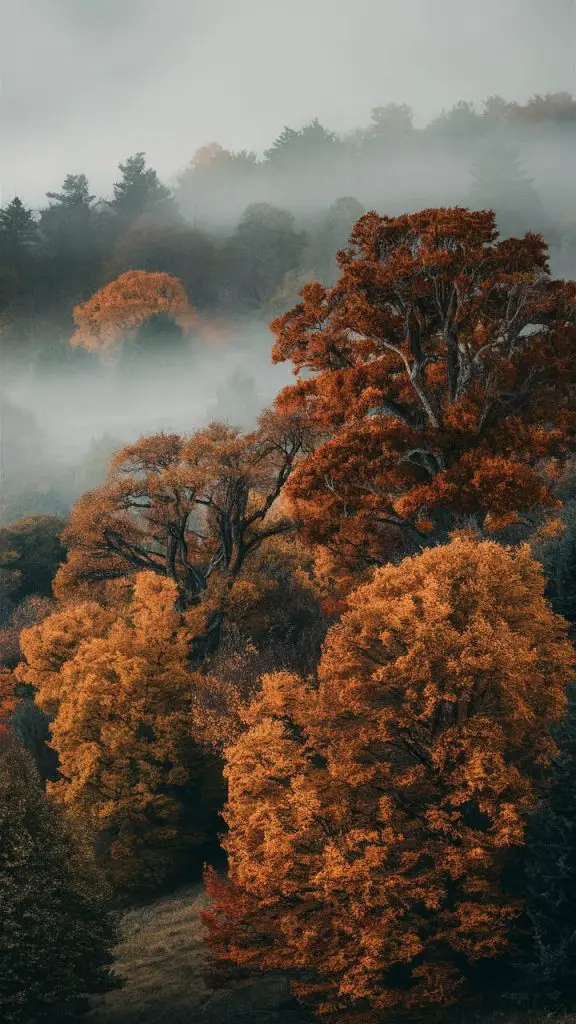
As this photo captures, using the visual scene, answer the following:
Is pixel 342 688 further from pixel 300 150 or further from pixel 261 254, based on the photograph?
pixel 300 150

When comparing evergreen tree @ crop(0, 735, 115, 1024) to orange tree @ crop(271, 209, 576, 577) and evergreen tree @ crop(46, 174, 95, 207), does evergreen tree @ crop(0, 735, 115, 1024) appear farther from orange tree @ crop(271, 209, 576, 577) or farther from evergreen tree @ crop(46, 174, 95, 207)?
evergreen tree @ crop(46, 174, 95, 207)

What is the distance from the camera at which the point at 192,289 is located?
119125 mm

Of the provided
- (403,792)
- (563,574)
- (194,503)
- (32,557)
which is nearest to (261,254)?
(32,557)

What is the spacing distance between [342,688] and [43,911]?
8635 millimetres

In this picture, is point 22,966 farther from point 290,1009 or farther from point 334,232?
point 334,232

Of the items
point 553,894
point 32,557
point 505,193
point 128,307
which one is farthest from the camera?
point 505,193

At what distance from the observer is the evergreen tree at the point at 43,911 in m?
18.5

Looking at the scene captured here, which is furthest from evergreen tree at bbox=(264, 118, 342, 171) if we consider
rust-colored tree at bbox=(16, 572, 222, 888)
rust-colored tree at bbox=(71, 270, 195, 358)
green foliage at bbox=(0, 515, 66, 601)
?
rust-colored tree at bbox=(16, 572, 222, 888)

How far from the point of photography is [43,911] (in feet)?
63.2

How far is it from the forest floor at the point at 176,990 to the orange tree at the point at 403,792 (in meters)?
2.03

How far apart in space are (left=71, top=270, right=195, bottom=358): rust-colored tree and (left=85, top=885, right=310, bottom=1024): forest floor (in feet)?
289

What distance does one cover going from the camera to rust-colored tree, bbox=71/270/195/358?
105938 millimetres

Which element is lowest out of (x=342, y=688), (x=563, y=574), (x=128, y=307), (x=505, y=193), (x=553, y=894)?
(x=553, y=894)

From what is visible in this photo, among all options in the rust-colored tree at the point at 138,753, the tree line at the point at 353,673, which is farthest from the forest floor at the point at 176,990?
the rust-colored tree at the point at 138,753
